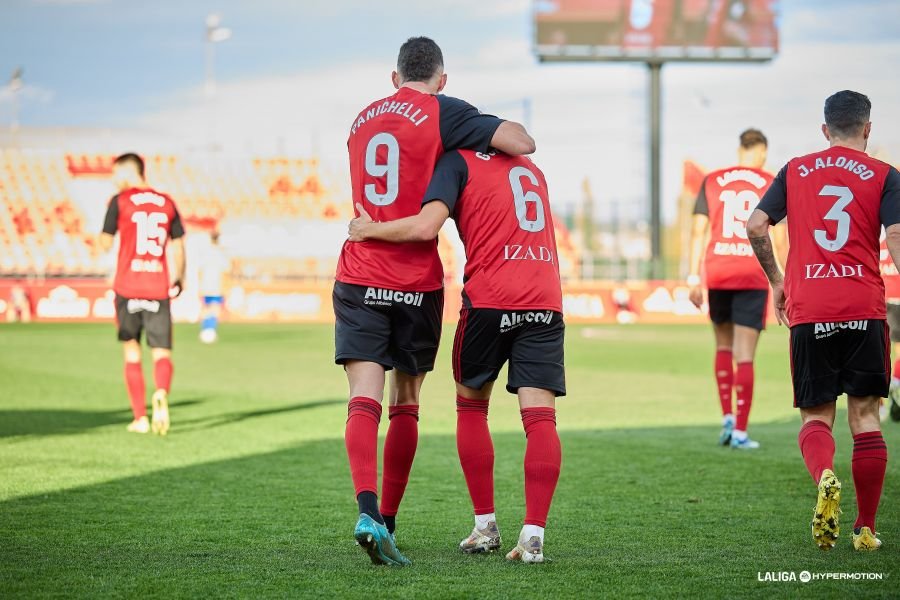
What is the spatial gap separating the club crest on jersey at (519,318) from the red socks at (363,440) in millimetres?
619

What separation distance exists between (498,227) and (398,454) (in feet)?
3.64

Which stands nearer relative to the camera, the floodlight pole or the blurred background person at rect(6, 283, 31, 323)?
the blurred background person at rect(6, 283, 31, 323)

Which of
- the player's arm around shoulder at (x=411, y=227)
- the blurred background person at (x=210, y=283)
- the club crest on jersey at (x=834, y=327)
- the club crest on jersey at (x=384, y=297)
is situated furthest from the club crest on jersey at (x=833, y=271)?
the blurred background person at (x=210, y=283)

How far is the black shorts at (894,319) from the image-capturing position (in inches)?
414

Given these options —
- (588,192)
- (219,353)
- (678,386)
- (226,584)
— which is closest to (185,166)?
(588,192)

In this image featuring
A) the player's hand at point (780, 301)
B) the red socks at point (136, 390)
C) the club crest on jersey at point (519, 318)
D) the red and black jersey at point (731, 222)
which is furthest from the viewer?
the red socks at point (136, 390)

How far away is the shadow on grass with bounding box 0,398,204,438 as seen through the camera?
9.45 meters

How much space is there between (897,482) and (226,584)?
4.25 meters

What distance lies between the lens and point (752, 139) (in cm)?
848

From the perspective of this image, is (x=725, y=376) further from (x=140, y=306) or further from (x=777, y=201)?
(x=140, y=306)

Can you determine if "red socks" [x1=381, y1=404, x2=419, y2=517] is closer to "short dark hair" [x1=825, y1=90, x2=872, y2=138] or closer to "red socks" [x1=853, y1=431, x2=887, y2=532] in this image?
"red socks" [x1=853, y1=431, x2=887, y2=532]

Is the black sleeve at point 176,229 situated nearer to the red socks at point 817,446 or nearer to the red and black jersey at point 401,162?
the red and black jersey at point 401,162

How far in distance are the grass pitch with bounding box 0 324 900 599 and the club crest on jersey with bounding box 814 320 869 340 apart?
0.90 meters

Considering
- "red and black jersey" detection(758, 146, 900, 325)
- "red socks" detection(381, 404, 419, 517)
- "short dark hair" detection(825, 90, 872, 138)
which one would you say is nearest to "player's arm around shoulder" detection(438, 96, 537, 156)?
"red socks" detection(381, 404, 419, 517)
